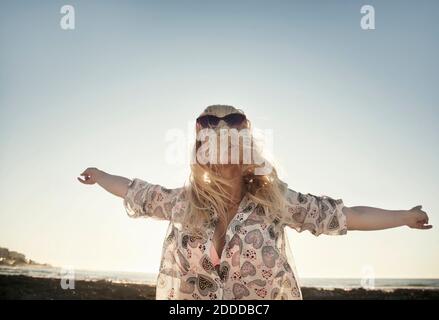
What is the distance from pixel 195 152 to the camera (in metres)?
3.55

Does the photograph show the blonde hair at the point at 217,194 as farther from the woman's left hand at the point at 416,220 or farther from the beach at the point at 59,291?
the beach at the point at 59,291

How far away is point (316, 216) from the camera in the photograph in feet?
11.0

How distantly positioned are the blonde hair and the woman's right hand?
1.06m

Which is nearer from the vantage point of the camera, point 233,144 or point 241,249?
point 241,249

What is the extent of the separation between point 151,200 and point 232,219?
2.62 ft

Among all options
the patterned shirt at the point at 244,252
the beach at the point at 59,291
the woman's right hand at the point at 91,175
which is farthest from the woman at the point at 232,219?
the beach at the point at 59,291

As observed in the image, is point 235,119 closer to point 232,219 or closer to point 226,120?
point 226,120

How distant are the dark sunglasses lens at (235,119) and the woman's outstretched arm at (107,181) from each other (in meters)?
1.15

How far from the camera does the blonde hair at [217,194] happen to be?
133 inches

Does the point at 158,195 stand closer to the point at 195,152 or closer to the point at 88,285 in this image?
the point at 195,152
